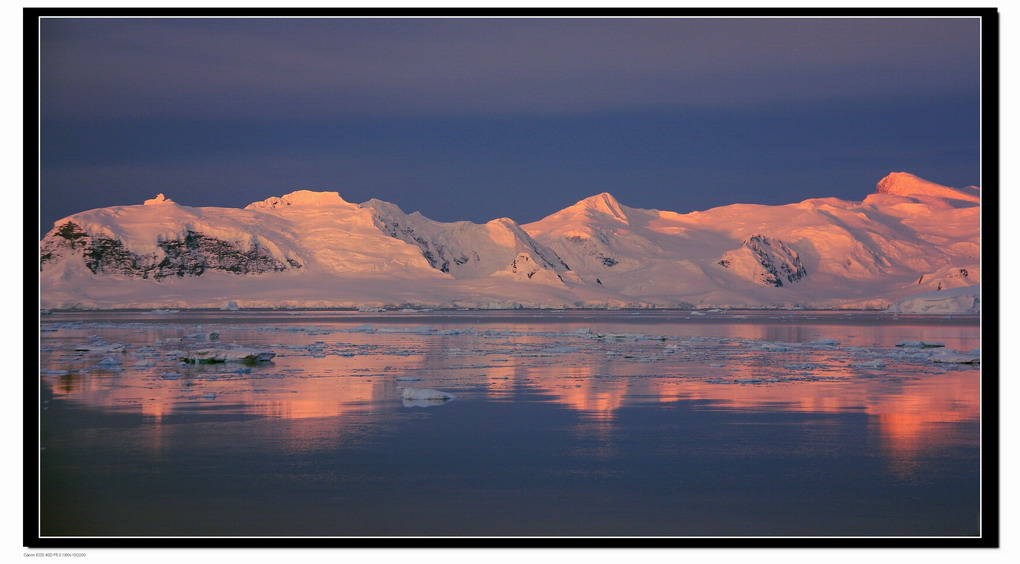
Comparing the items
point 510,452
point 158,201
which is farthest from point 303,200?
point 510,452

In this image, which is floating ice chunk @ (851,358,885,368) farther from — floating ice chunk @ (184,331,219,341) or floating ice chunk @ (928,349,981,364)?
floating ice chunk @ (184,331,219,341)

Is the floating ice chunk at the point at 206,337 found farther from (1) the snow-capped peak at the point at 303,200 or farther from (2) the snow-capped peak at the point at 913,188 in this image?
(2) the snow-capped peak at the point at 913,188

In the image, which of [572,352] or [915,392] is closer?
[915,392]

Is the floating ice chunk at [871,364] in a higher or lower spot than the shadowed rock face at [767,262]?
lower

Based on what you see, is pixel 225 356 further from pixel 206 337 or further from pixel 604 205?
pixel 604 205

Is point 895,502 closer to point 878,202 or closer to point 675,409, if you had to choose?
point 675,409

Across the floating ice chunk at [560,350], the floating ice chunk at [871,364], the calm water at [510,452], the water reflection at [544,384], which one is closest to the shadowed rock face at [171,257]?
the water reflection at [544,384]

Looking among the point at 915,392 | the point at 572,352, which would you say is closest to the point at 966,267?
the point at 572,352
